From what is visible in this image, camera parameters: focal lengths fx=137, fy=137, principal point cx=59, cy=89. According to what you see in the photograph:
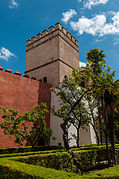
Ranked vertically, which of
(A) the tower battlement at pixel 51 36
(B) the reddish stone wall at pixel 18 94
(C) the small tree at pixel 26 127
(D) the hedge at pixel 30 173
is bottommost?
(D) the hedge at pixel 30 173

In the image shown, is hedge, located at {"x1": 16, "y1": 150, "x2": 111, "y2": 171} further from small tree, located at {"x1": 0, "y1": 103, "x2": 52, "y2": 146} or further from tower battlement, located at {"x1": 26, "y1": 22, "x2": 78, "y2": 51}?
tower battlement, located at {"x1": 26, "y1": 22, "x2": 78, "y2": 51}

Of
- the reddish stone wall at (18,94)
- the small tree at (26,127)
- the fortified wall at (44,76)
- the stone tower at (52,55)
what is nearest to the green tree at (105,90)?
the small tree at (26,127)

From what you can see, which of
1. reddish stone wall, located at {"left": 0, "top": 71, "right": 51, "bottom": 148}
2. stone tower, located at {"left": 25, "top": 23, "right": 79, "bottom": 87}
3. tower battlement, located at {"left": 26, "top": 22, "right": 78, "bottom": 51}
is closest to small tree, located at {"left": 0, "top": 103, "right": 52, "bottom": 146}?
reddish stone wall, located at {"left": 0, "top": 71, "right": 51, "bottom": 148}

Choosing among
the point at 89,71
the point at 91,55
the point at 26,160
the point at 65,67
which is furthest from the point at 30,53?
the point at 26,160

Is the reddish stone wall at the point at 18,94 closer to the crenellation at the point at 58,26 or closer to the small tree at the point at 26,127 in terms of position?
the small tree at the point at 26,127

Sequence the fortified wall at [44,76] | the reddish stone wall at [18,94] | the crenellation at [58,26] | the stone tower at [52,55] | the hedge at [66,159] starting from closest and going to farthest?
1. the hedge at [66,159]
2. the reddish stone wall at [18,94]
3. the fortified wall at [44,76]
4. the stone tower at [52,55]
5. the crenellation at [58,26]

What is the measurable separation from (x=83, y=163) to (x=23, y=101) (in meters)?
10.2

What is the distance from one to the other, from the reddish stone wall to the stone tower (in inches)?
146

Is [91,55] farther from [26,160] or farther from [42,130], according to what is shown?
[26,160]

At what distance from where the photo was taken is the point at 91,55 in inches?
760

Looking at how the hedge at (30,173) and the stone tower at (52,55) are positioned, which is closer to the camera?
the hedge at (30,173)

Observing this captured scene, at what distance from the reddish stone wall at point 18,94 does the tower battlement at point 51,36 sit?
10.1 metres

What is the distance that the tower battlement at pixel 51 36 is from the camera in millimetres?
23938

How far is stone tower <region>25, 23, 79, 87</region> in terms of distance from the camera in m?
22.0
